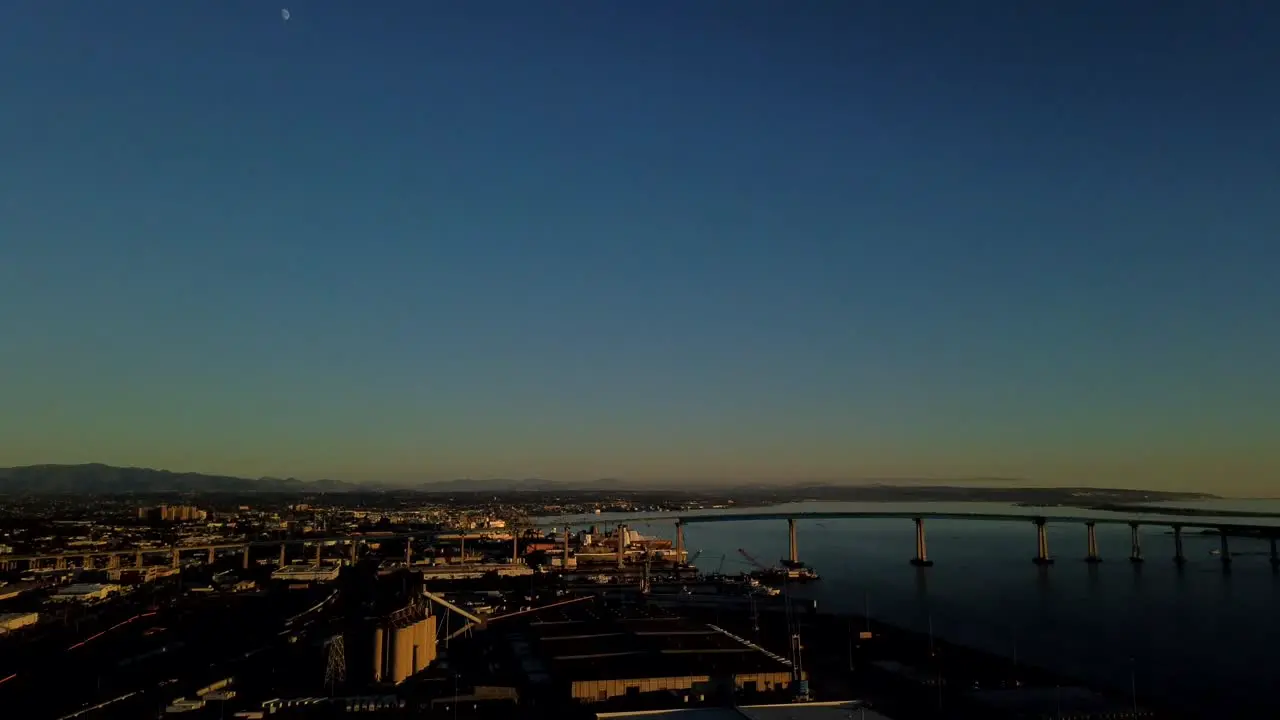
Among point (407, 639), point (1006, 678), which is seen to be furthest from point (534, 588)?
point (1006, 678)

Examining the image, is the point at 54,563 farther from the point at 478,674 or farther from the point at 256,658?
the point at 478,674

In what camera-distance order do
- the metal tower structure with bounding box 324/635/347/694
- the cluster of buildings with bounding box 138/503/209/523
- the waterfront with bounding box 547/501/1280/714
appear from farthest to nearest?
1. the cluster of buildings with bounding box 138/503/209/523
2. the waterfront with bounding box 547/501/1280/714
3. the metal tower structure with bounding box 324/635/347/694

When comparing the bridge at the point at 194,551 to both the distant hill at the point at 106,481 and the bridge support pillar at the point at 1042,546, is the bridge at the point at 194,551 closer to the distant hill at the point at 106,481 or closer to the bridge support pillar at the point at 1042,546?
the bridge support pillar at the point at 1042,546

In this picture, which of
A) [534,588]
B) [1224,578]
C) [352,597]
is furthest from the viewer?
[1224,578]

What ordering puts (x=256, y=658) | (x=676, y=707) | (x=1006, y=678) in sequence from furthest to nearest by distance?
(x=256, y=658) < (x=1006, y=678) < (x=676, y=707)

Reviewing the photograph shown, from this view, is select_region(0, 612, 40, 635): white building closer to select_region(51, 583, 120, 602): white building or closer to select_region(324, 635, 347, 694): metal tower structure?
select_region(51, 583, 120, 602): white building

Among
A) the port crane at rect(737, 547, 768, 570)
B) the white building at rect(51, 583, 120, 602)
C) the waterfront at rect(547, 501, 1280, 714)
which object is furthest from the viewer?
the port crane at rect(737, 547, 768, 570)

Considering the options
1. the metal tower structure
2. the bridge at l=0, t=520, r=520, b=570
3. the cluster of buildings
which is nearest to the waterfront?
the metal tower structure
